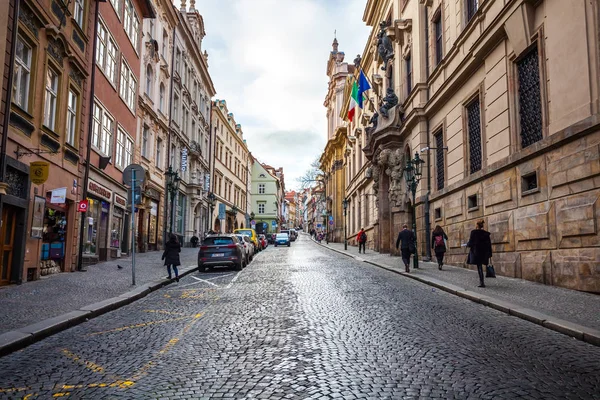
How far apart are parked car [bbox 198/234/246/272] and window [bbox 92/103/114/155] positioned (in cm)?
589

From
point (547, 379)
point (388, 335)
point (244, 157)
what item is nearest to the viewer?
point (547, 379)

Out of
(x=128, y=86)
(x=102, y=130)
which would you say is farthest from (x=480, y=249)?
(x=128, y=86)

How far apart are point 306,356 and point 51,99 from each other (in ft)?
41.7

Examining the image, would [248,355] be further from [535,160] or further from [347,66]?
[347,66]

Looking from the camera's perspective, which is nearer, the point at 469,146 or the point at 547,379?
the point at 547,379

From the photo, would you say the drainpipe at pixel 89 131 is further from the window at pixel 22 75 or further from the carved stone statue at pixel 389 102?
the carved stone statue at pixel 389 102

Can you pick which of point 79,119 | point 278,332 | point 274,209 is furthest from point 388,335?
point 274,209

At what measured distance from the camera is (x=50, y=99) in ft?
47.5

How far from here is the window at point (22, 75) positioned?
12234mm

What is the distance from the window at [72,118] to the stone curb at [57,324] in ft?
23.7

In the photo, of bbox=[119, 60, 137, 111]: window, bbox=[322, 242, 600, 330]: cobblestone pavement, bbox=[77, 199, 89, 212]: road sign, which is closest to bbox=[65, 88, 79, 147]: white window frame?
bbox=[77, 199, 89, 212]: road sign

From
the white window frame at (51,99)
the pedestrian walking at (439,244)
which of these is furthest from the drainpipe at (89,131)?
the pedestrian walking at (439,244)

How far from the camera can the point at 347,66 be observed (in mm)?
65562

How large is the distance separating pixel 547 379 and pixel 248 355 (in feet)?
10.3
